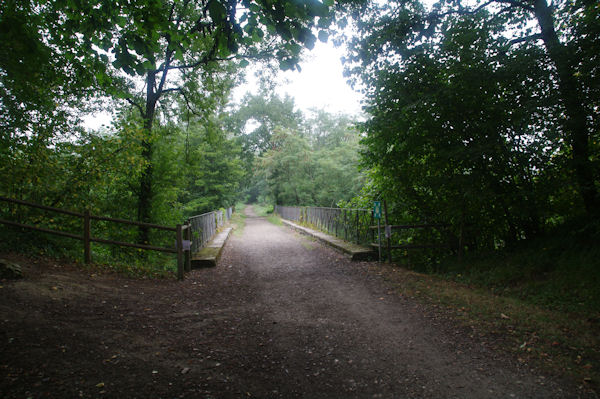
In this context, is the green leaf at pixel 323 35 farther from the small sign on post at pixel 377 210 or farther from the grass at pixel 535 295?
the small sign on post at pixel 377 210

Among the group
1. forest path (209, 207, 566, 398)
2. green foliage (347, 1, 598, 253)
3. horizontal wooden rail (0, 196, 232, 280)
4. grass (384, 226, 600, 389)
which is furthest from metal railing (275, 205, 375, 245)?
horizontal wooden rail (0, 196, 232, 280)

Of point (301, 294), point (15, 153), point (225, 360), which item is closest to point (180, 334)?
point (225, 360)

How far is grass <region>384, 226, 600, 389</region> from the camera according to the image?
3359mm

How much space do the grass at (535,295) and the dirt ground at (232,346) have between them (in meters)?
0.37

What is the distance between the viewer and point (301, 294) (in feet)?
19.5

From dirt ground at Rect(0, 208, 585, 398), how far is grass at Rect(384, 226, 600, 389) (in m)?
0.37

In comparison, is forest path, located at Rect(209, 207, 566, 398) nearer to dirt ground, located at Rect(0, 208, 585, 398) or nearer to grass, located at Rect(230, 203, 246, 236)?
dirt ground, located at Rect(0, 208, 585, 398)

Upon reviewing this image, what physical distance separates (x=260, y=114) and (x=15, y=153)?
127 feet

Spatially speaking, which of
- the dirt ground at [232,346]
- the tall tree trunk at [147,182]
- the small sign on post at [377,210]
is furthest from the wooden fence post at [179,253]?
the small sign on post at [377,210]

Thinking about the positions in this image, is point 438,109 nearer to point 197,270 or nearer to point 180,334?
point 180,334

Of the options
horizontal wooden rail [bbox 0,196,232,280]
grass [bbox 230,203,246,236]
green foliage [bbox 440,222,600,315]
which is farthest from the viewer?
grass [bbox 230,203,246,236]

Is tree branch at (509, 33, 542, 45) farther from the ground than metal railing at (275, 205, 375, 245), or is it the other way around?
tree branch at (509, 33, 542, 45)

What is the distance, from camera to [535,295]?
199 inches

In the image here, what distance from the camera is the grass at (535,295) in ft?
11.0
